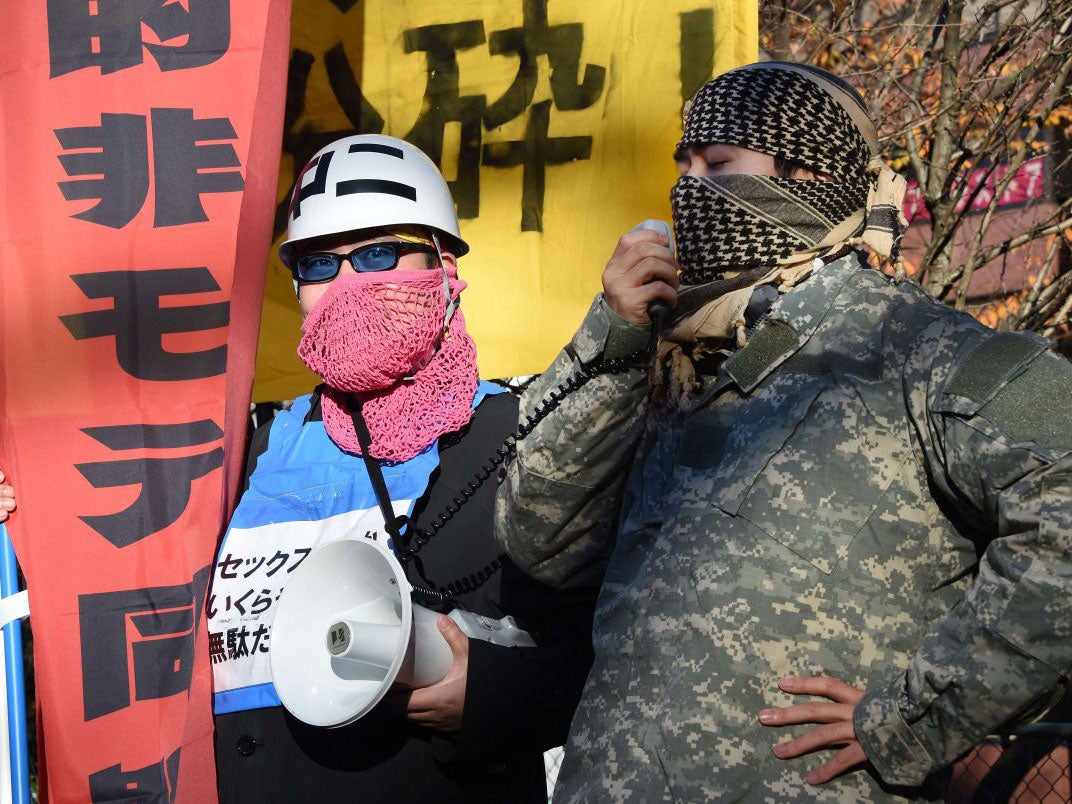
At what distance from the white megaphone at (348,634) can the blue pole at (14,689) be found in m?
1.21

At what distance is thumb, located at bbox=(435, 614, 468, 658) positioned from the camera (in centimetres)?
262

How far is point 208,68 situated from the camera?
323 cm

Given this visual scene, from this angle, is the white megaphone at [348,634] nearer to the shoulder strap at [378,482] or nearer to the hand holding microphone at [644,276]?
the shoulder strap at [378,482]

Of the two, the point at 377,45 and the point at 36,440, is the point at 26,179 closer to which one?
the point at 36,440

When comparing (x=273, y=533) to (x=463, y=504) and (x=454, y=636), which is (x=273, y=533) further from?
(x=454, y=636)

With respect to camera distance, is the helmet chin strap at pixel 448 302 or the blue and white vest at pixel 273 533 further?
the helmet chin strap at pixel 448 302

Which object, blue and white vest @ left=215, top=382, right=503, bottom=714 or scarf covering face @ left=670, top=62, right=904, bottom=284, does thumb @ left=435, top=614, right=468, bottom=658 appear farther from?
scarf covering face @ left=670, top=62, right=904, bottom=284

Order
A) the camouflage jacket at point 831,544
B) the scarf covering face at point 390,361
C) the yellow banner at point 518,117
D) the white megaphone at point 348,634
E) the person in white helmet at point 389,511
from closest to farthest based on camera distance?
the camouflage jacket at point 831,544 → the white megaphone at point 348,634 → the person in white helmet at point 389,511 → the scarf covering face at point 390,361 → the yellow banner at point 518,117

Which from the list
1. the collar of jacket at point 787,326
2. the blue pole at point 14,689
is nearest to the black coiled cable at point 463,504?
the collar of jacket at point 787,326

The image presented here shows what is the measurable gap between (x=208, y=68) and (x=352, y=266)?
0.68 meters

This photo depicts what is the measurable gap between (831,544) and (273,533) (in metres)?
1.59

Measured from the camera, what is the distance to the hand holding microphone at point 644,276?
7.28 feet

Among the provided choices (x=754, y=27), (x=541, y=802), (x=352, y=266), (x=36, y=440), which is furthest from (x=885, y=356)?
(x=36, y=440)

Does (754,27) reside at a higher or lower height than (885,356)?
higher
